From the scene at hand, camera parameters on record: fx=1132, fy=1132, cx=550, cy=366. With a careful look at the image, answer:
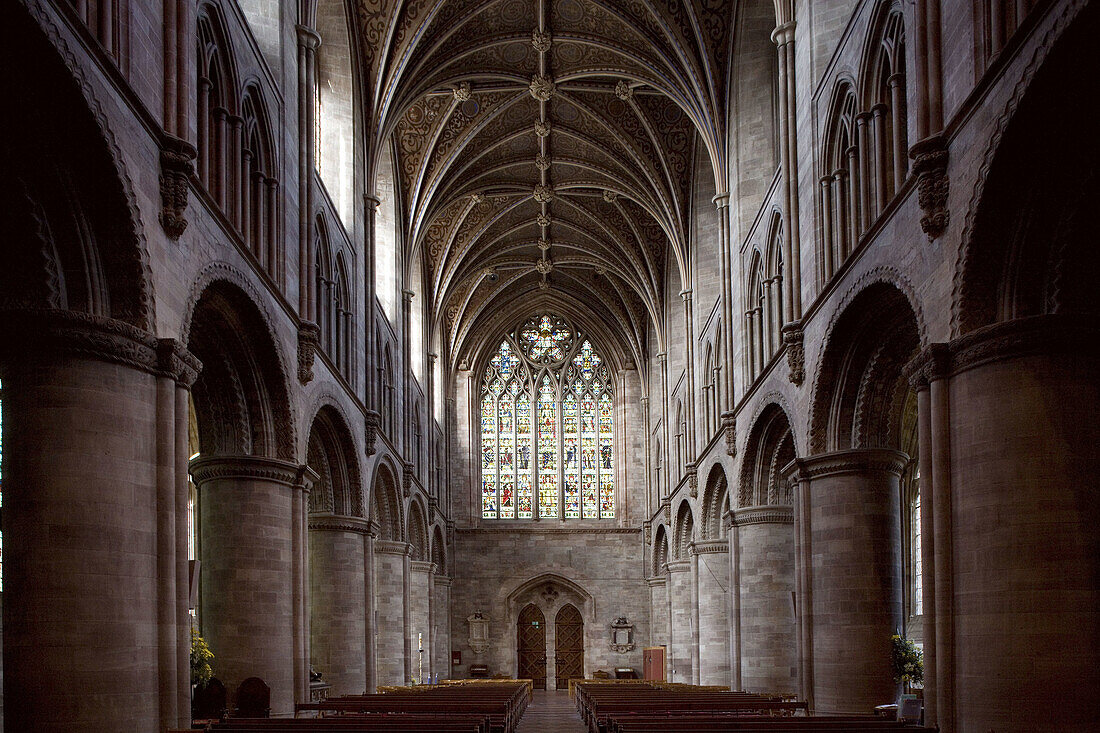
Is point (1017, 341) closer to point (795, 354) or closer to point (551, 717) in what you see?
point (795, 354)

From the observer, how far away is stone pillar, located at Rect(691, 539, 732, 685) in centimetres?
3143

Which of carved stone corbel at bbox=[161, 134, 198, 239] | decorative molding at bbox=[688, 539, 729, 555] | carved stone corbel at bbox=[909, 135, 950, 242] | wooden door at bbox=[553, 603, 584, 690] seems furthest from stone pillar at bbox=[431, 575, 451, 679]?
carved stone corbel at bbox=[909, 135, 950, 242]

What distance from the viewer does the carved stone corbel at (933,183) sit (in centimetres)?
1233

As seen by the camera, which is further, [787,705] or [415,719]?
[787,705]

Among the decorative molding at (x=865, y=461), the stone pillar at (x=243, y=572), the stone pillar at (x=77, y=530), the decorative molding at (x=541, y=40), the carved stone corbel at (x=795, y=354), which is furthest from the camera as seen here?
the decorative molding at (x=541, y=40)

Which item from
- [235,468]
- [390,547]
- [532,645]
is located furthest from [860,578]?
[532,645]

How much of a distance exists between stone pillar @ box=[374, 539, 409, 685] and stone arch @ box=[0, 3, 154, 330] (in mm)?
20624

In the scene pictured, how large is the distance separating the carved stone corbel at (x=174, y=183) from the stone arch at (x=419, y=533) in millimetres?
24297

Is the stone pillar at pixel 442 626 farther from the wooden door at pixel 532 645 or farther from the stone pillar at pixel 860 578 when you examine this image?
the stone pillar at pixel 860 578

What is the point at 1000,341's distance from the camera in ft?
37.4

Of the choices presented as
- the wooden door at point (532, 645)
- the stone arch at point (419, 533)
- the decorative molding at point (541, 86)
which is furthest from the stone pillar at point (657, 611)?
the decorative molding at point (541, 86)

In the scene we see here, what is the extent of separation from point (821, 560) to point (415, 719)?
7.20 metres

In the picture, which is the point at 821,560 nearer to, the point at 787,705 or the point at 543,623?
the point at 787,705

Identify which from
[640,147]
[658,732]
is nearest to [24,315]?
[658,732]
